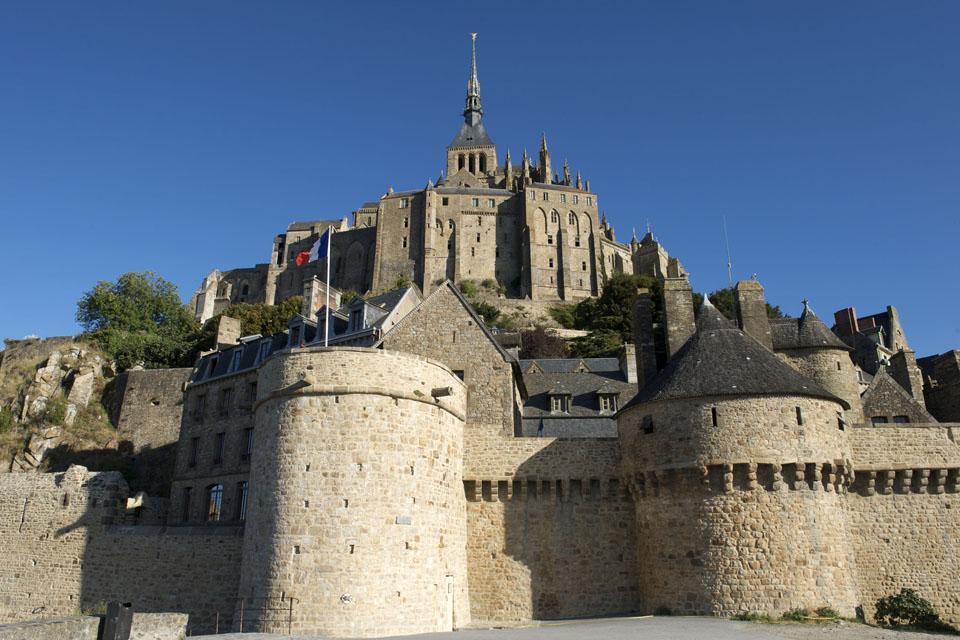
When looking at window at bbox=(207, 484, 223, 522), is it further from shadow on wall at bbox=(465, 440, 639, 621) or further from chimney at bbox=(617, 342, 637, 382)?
chimney at bbox=(617, 342, 637, 382)

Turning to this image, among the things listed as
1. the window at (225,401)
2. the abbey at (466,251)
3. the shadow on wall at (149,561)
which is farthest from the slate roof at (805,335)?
the abbey at (466,251)

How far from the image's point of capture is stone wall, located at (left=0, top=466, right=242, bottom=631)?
23438 millimetres

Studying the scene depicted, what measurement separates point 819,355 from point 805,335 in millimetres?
949

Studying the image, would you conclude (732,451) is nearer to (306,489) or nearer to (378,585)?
(378,585)

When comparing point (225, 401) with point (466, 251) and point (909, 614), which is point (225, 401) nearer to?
point (909, 614)

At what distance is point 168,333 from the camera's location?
62.0 metres

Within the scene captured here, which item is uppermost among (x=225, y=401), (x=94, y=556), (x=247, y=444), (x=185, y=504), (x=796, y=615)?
(x=225, y=401)

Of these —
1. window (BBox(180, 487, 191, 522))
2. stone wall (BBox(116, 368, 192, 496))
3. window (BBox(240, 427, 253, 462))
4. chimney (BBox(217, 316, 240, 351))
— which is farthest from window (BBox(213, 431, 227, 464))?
chimney (BBox(217, 316, 240, 351))

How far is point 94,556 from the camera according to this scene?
2567 cm

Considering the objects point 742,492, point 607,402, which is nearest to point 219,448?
point 607,402

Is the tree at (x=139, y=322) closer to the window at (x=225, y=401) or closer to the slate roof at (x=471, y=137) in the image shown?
the window at (x=225, y=401)

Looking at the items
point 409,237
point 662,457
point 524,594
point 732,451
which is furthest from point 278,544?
point 409,237

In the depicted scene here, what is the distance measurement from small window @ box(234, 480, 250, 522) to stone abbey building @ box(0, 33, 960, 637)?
448 centimetres

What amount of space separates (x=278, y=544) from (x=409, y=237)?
84628 millimetres
